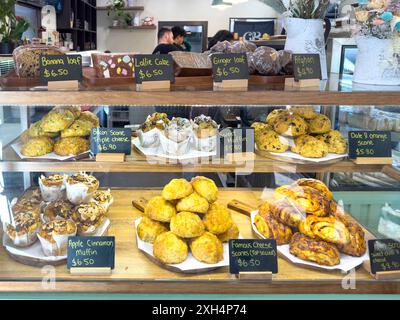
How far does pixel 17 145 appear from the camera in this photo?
1272mm

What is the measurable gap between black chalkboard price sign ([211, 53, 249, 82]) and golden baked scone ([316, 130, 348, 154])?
0.39 meters

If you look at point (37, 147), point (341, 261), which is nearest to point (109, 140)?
point (37, 147)

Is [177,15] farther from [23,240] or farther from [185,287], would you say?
[185,287]

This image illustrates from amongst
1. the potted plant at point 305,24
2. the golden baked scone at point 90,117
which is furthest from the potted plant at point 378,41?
the golden baked scone at point 90,117

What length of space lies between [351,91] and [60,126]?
837 mm

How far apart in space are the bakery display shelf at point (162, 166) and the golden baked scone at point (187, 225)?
138 mm

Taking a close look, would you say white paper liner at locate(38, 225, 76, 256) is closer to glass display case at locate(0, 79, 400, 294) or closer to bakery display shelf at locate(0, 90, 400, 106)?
glass display case at locate(0, 79, 400, 294)

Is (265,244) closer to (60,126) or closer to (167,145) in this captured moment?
(167,145)

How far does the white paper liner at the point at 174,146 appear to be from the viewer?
1275 millimetres

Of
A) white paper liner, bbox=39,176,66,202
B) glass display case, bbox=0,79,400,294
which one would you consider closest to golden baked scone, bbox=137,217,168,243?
glass display case, bbox=0,79,400,294

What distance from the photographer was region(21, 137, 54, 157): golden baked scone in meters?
1.19

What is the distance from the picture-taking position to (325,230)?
1.22m

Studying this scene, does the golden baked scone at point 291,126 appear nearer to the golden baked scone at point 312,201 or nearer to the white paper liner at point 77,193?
the golden baked scone at point 312,201
